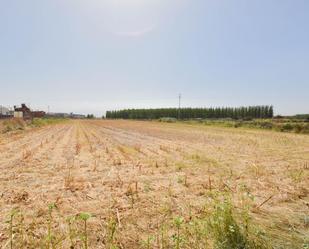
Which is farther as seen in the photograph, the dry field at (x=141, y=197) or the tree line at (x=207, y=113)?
the tree line at (x=207, y=113)

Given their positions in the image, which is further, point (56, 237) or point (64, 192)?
point (64, 192)

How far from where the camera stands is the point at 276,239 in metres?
3.60

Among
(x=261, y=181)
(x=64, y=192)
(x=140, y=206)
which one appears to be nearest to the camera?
(x=140, y=206)

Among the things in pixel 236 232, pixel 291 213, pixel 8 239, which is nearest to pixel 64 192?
pixel 8 239

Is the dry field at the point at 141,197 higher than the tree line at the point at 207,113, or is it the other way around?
the tree line at the point at 207,113

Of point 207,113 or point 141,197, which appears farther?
point 207,113

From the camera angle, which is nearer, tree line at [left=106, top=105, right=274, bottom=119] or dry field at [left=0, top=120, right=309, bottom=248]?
dry field at [left=0, top=120, right=309, bottom=248]

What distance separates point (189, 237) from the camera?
3711mm

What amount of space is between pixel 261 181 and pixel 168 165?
2.99 m

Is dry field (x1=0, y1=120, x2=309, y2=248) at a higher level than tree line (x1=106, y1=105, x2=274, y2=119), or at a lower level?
lower

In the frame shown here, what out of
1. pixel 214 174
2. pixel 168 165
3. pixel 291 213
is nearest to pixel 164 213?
pixel 291 213

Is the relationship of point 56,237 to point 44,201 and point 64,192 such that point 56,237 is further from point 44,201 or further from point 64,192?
point 64,192

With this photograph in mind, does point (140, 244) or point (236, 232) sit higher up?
point (236, 232)

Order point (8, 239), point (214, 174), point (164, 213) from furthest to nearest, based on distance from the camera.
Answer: point (214, 174)
point (164, 213)
point (8, 239)
